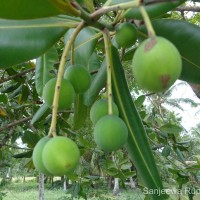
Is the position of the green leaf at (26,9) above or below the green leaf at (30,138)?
above

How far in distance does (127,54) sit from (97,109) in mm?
665

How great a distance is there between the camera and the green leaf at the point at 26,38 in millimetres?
1001

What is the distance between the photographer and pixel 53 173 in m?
0.78

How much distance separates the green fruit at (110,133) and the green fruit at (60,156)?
0.10 metres

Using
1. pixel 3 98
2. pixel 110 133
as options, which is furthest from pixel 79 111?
pixel 3 98

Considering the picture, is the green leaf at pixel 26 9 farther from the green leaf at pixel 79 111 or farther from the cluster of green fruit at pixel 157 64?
the green leaf at pixel 79 111

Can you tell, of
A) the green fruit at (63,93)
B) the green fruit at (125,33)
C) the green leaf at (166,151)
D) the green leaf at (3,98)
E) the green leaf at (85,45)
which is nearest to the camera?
the green fruit at (63,93)

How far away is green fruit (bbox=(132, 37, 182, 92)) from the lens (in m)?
0.59

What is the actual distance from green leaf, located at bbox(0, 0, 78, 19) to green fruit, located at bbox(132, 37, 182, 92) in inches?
11.0

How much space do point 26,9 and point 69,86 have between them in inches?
7.8

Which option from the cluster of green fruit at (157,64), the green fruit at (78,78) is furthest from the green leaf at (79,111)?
the cluster of green fruit at (157,64)

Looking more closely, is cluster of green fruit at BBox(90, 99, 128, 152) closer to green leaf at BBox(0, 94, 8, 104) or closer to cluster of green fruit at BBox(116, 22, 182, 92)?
cluster of green fruit at BBox(116, 22, 182, 92)

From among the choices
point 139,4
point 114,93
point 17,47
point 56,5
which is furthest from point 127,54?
point 139,4

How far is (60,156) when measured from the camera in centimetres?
75
